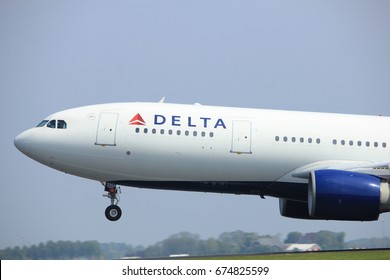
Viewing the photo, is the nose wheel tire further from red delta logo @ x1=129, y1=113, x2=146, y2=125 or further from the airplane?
red delta logo @ x1=129, y1=113, x2=146, y2=125

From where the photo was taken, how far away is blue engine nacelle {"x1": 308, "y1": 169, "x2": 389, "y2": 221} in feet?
138

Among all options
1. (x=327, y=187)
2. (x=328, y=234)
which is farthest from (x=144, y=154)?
(x=328, y=234)

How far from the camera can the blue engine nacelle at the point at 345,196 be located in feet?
138

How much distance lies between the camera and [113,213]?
44562 mm

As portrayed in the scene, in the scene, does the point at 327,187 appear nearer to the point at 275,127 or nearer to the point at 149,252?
the point at 275,127

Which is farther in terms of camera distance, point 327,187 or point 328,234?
point 328,234

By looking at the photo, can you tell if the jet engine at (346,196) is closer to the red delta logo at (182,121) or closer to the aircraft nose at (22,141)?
the red delta logo at (182,121)

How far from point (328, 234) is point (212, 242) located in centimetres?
596

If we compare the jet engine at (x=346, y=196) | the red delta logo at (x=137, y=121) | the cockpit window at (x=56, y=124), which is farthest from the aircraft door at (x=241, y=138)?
the cockpit window at (x=56, y=124)

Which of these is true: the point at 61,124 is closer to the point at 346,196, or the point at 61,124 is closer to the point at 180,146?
the point at 180,146

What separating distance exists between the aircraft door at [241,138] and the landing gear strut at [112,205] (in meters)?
5.11

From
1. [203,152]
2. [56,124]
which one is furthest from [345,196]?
[56,124]
